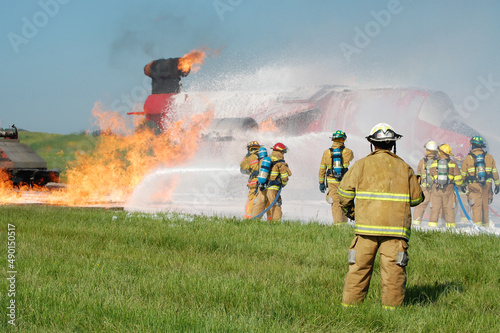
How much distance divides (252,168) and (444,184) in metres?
5.24

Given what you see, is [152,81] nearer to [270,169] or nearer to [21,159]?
[21,159]

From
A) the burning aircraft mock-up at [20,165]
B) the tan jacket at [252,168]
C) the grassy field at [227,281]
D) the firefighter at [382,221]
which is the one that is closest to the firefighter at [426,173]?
the tan jacket at [252,168]

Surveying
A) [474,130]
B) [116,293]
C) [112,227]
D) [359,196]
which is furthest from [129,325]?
[474,130]

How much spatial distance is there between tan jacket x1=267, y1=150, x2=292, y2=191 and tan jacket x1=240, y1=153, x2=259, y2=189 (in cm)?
93

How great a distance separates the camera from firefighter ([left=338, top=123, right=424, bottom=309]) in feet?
16.0

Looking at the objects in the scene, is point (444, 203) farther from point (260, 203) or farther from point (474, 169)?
point (260, 203)

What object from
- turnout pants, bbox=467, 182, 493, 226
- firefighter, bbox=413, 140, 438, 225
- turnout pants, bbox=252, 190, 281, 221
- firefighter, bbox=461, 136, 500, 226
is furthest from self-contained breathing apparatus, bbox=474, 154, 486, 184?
turnout pants, bbox=252, 190, 281, 221

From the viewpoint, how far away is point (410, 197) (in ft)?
16.5

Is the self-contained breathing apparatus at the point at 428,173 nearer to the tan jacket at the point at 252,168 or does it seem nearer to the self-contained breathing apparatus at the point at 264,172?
the tan jacket at the point at 252,168

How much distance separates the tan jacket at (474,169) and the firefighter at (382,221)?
33.8 ft

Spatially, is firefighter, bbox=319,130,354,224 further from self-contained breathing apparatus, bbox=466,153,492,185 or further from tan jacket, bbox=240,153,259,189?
self-contained breathing apparatus, bbox=466,153,492,185

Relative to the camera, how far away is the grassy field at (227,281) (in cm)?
449

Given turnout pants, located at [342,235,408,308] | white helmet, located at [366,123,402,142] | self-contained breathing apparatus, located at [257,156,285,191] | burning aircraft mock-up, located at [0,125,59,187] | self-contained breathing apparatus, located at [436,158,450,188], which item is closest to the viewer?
turnout pants, located at [342,235,408,308]

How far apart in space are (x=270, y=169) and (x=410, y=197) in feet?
24.3
